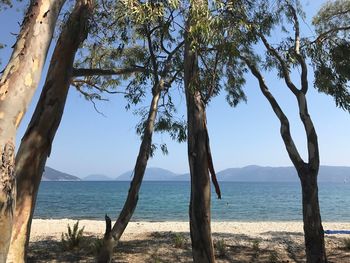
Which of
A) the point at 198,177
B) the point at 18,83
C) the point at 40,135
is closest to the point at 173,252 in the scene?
the point at 198,177

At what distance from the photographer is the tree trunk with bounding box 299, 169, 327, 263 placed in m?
7.83

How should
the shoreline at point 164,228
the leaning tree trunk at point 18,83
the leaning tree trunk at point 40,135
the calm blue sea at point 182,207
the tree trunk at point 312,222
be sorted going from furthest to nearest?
the calm blue sea at point 182,207 → the shoreline at point 164,228 → the tree trunk at point 312,222 → the leaning tree trunk at point 40,135 → the leaning tree trunk at point 18,83

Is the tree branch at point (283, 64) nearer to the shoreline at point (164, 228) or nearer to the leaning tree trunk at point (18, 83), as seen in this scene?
the leaning tree trunk at point (18, 83)

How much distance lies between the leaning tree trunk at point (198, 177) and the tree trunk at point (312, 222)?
2.93 m

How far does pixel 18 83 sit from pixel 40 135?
167 centimetres

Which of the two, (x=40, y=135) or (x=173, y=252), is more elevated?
(x=40, y=135)

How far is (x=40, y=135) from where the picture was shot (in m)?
4.96

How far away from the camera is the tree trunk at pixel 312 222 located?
7832 millimetres

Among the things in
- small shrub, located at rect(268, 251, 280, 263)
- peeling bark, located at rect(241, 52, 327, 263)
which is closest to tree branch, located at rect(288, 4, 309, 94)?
peeling bark, located at rect(241, 52, 327, 263)

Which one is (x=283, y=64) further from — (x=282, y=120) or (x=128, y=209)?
(x=128, y=209)

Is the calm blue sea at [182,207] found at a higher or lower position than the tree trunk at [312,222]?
lower

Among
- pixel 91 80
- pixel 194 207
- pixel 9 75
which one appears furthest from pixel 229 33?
pixel 91 80

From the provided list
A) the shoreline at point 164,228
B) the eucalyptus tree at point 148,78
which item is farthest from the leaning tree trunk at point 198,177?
the shoreline at point 164,228

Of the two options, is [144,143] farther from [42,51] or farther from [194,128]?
[42,51]
